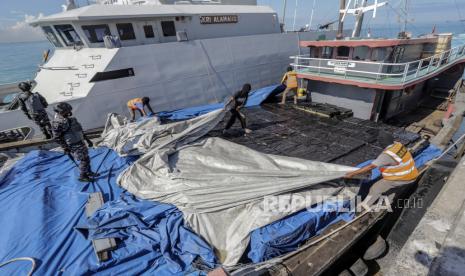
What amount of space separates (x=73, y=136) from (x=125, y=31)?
21.7 ft

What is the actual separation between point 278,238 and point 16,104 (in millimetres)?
11124

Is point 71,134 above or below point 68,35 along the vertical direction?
below

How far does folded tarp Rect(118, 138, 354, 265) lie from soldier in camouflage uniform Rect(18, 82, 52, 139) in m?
5.08

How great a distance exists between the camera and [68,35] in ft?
31.7

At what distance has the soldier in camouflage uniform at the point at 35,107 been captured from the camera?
766 cm

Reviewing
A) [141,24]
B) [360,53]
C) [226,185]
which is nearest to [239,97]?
[226,185]

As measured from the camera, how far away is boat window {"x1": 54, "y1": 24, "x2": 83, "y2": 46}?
9445 mm

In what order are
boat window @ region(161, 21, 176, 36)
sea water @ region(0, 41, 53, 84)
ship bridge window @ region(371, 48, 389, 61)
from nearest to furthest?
ship bridge window @ region(371, 48, 389, 61), boat window @ region(161, 21, 176, 36), sea water @ region(0, 41, 53, 84)

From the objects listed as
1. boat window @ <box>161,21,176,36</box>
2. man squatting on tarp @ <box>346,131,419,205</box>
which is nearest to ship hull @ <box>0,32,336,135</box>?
boat window @ <box>161,21,176,36</box>

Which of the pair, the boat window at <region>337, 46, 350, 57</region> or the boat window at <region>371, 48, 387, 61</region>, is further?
the boat window at <region>337, 46, 350, 57</region>

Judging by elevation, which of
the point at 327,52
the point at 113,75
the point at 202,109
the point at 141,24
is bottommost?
the point at 202,109

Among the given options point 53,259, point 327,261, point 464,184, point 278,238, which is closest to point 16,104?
point 53,259

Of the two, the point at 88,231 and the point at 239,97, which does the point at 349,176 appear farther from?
the point at 88,231

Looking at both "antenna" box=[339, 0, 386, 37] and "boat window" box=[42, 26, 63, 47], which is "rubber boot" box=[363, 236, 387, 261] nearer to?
"antenna" box=[339, 0, 386, 37]
